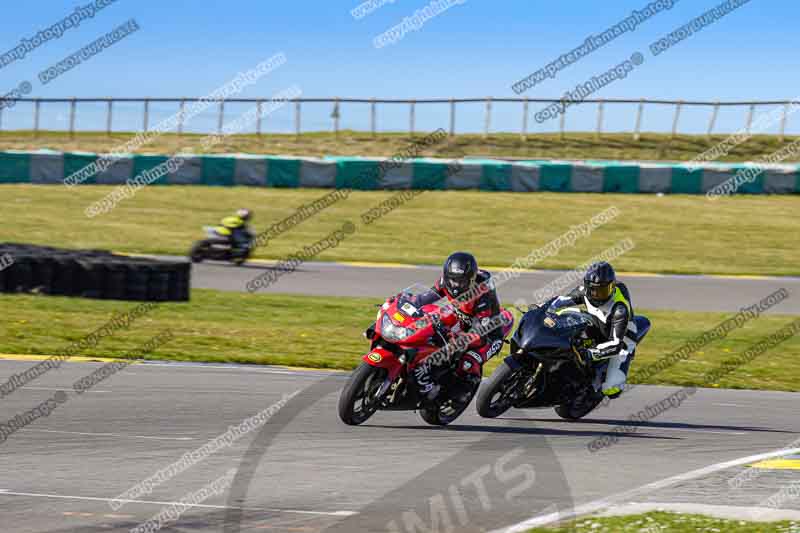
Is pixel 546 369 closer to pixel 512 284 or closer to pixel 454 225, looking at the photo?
pixel 512 284

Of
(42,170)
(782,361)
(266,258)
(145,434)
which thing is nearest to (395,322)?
(145,434)

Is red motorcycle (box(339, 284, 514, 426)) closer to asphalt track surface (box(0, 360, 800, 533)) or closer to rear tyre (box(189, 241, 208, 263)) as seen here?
asphalt track surface (box(0, 360, 800, 533))

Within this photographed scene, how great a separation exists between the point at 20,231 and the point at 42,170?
6.43 meters

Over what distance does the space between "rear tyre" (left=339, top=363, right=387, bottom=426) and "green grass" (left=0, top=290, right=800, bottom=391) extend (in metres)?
4.37

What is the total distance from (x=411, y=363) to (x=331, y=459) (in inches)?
60.2

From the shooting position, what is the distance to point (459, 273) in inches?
429

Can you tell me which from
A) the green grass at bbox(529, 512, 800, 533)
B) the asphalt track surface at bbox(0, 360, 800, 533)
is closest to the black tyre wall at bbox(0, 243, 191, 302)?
the asphalt track surface at bbox(0, 360, 800, 533)

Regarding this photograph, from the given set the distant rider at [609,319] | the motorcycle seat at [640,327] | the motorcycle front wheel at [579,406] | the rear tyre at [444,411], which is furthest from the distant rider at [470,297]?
the motorcycle seat at [640,327]

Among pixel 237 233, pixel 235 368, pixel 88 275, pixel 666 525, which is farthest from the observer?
pixel 237 233

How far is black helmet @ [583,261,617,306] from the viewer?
11.8m

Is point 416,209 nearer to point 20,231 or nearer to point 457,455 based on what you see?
point 20,231

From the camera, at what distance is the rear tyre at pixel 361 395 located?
10.3 m

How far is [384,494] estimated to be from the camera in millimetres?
8133

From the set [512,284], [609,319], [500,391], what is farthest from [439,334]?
[512,284]
